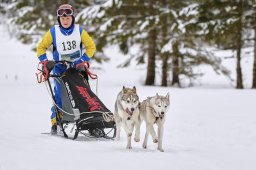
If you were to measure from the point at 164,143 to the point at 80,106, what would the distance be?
1643 millimetres

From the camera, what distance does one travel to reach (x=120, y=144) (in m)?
7.05

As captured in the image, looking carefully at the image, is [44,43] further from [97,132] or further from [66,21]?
[97,132]

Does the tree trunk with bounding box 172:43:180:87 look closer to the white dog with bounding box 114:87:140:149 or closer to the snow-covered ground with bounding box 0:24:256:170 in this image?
the snow-covered ground with bounding box 0:24:256:170

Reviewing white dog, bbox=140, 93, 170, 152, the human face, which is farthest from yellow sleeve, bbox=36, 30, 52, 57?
white dog, bbox=140, 93, 170, 152

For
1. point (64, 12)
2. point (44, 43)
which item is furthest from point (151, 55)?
point (64, 12)

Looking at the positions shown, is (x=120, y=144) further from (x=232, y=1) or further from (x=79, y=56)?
(x=232, y=1)

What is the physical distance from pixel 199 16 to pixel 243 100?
17.3 ft

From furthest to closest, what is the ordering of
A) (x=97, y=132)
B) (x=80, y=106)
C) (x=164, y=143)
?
(x=164, y=143)
(x=97, y=132)
(x=80, y=106)

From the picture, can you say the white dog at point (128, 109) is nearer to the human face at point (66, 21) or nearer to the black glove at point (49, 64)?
the black glove at point (49, 64)

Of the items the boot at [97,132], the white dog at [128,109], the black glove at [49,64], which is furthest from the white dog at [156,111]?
the black glove at [49,64]

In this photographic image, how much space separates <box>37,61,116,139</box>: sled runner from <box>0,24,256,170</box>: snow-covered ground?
285 mm

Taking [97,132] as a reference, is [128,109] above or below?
above

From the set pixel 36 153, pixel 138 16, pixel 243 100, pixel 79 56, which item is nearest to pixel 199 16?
pixel 138 16

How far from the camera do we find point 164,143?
302 inches
